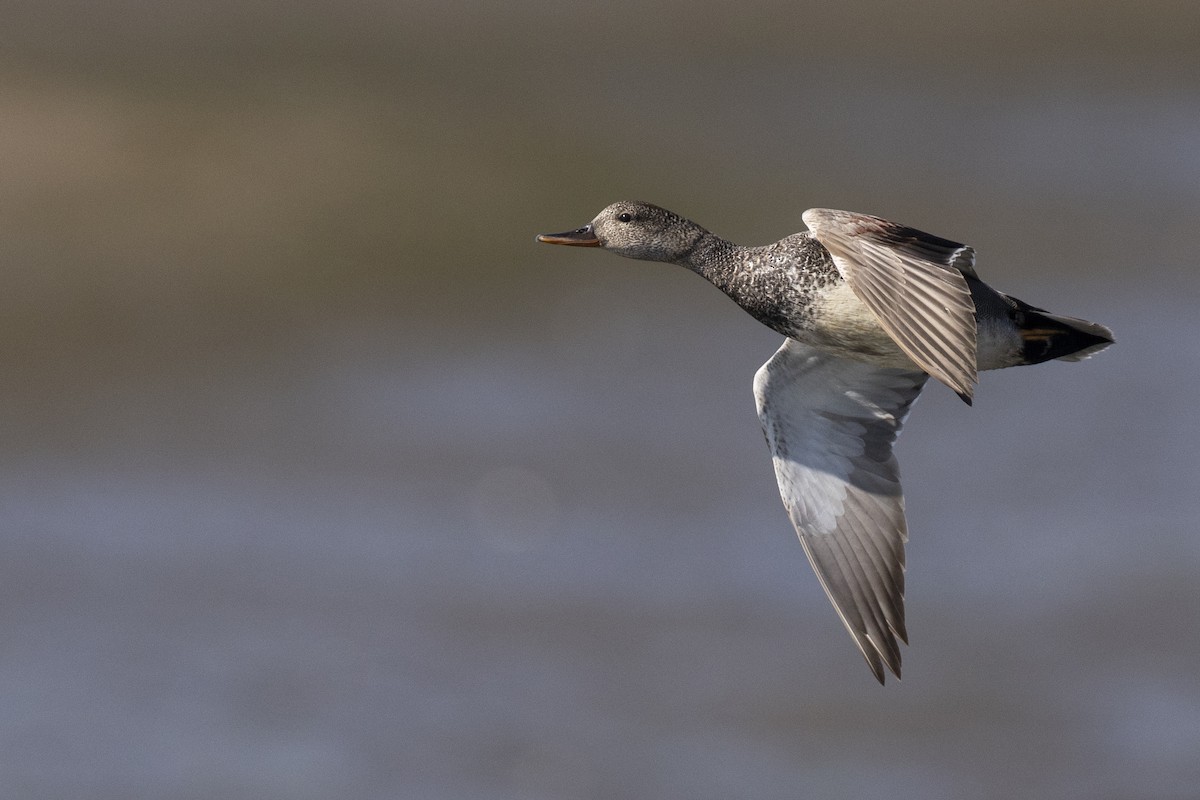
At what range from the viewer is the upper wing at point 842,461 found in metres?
8.34

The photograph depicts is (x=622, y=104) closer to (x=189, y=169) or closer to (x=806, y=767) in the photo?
(x=189, y=169)

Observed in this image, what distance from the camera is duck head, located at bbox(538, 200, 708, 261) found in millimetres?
7984

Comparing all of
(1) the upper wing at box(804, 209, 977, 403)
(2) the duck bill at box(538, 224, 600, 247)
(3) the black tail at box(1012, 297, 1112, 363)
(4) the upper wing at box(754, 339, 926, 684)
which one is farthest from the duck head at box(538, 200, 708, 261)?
(3) the black tail at box(1012, 297, 1112, 363)

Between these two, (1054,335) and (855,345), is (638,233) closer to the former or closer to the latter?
(855,345)

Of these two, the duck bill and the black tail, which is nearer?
the black tail

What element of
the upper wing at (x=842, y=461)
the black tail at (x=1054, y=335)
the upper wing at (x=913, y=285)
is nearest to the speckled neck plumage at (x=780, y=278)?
the upper wing at (x=913, y=285)

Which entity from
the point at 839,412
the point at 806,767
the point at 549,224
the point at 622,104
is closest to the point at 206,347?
the point at 549,224

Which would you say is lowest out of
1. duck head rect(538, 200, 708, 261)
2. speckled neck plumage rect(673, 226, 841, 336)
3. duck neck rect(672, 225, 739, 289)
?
speckled neck plumage rect(673, 226, 841, 336)

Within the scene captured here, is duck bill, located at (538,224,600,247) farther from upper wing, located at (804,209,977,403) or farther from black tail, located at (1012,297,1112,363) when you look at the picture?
black tail, located at (1012,297,1112,363)

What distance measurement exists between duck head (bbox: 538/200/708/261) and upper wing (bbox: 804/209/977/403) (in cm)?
88

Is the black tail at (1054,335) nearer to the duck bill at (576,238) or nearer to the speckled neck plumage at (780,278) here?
the speckled neck plumage at (780,278)

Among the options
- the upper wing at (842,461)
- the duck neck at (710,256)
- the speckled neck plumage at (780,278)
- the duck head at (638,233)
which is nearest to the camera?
the speckled neck plumage at (780,278)

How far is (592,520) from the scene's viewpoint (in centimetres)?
1706

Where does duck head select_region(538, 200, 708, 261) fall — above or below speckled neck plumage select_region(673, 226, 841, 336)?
above
